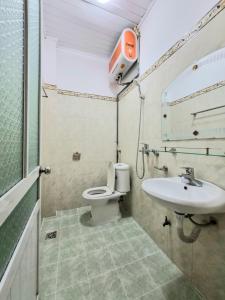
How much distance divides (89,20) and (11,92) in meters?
1.95

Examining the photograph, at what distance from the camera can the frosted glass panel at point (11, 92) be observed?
395 mm

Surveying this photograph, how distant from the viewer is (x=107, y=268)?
1.23m

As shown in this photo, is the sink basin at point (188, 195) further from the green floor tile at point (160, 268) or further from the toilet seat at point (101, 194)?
the toilet seat at point (101, 194)

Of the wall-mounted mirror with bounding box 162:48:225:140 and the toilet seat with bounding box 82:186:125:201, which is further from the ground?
the wall-mounted mirror with bounding box 162:48:225:140

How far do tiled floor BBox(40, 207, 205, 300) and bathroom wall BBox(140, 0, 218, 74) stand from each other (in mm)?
2036

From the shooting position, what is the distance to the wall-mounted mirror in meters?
0.93

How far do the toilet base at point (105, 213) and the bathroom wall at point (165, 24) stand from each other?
71.6 inches

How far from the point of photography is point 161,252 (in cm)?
140

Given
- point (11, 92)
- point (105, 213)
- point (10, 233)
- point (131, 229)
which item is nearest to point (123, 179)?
point (105, 213)

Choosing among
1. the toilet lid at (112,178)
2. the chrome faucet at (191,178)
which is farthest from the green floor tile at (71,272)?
the chrome faucet at (191,178)

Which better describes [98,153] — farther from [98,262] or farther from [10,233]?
[10,233]

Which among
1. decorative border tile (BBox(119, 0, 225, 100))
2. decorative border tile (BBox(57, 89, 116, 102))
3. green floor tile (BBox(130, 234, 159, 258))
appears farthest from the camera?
decorative border tile (BBox(57, 89, 116, 102))

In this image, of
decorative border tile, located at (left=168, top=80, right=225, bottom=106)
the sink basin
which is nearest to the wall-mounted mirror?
decorative border tile, located at (left=168, top=80, right=225, bottom=106)

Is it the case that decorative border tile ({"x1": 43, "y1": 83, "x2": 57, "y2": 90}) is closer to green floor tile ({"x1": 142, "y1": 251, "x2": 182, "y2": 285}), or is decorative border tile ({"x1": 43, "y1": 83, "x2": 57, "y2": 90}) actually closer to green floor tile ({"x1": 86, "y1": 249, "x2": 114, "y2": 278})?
green floor tile ({"x1": 86, "y1": 249, "x2": 114, "y2": 278})
